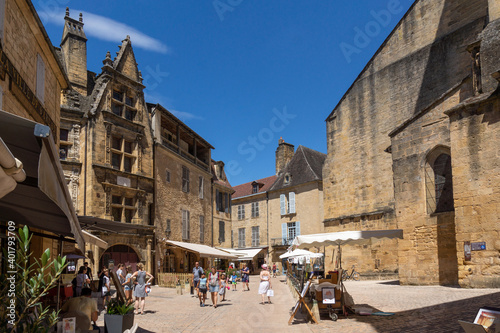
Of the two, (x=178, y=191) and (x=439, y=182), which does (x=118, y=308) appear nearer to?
(x=439, y=182)

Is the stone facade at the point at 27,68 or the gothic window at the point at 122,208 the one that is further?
the gothic window at the point at 122,208

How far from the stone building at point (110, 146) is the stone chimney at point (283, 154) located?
2277cm

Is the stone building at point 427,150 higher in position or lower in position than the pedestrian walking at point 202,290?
higher

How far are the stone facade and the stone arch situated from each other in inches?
466

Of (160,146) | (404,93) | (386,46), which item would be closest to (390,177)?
(404,93)

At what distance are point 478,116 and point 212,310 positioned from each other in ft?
29.5

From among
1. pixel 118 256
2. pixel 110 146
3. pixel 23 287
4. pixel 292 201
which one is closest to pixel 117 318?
pixel 23 287

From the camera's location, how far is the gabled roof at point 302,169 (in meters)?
37.4

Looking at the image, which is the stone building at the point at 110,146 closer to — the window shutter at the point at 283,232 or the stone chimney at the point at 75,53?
the stone chimney at the point at 75,53

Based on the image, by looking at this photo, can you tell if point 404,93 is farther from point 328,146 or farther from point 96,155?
point 96,155

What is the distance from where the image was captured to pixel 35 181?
3719 millimetres

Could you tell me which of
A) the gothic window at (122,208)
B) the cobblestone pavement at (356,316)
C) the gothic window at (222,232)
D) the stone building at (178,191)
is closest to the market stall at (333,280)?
the cobblestone pavement at (356,316)

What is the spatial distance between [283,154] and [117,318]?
38.9 metres

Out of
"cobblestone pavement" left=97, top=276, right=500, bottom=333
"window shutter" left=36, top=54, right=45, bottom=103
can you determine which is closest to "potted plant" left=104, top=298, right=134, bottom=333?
"cobblestone pavement" left=97, top=276, right=500, bottom=333
